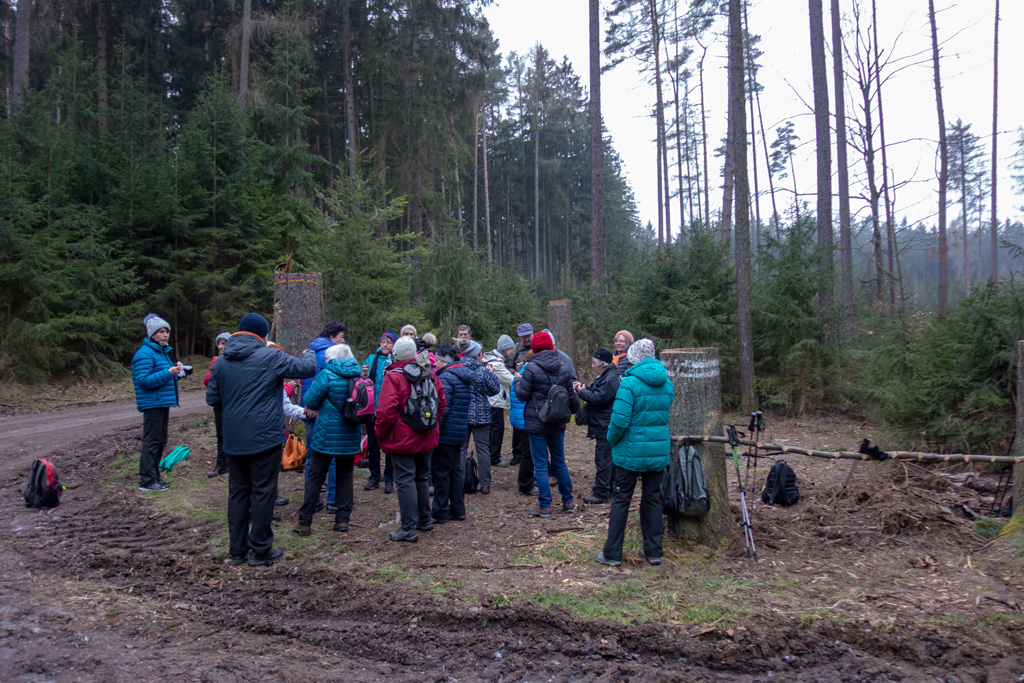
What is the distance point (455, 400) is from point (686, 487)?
2446mm

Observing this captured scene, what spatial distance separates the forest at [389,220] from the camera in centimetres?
1296

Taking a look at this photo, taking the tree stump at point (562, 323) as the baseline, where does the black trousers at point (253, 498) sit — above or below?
below

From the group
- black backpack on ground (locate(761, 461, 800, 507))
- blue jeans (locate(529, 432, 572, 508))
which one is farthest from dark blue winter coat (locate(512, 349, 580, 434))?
black backpack on ground (locate(761, 461, 800, 507))

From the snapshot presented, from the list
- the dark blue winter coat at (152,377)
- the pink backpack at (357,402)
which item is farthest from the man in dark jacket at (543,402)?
the dark blue winter coat at (152,377)

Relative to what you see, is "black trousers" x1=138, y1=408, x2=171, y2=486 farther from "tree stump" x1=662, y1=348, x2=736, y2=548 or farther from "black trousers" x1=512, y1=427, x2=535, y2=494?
"tree stump" x1=662, y1=348, x2=736, y2=548

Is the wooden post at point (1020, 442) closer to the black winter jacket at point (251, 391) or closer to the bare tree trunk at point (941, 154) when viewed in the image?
the black winter jacket at point (251, 391)

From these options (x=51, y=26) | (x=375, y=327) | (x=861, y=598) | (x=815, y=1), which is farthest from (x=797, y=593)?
(x=51, y=26)

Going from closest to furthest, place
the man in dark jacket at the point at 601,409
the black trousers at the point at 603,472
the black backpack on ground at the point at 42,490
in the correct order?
the black backpack on ground at the point at 42,490 < the man in dark jacket at the point at 601,409 < the black trousers at the point at 603,472

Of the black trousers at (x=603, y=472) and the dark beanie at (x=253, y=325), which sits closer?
the dark beanie at (x=253, y=325)

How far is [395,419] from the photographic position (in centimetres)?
553

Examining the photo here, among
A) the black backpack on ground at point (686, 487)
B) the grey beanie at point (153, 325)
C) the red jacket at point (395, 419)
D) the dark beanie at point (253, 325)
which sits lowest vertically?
the black backpack on ground at point (686, 487)

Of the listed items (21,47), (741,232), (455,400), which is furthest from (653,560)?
(21,47)

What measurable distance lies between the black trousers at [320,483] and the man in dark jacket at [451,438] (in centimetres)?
87

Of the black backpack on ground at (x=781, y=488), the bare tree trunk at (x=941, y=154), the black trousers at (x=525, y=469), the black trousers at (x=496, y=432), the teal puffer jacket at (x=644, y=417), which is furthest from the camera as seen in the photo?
the bare tree trunk at (x=941, y=154)
